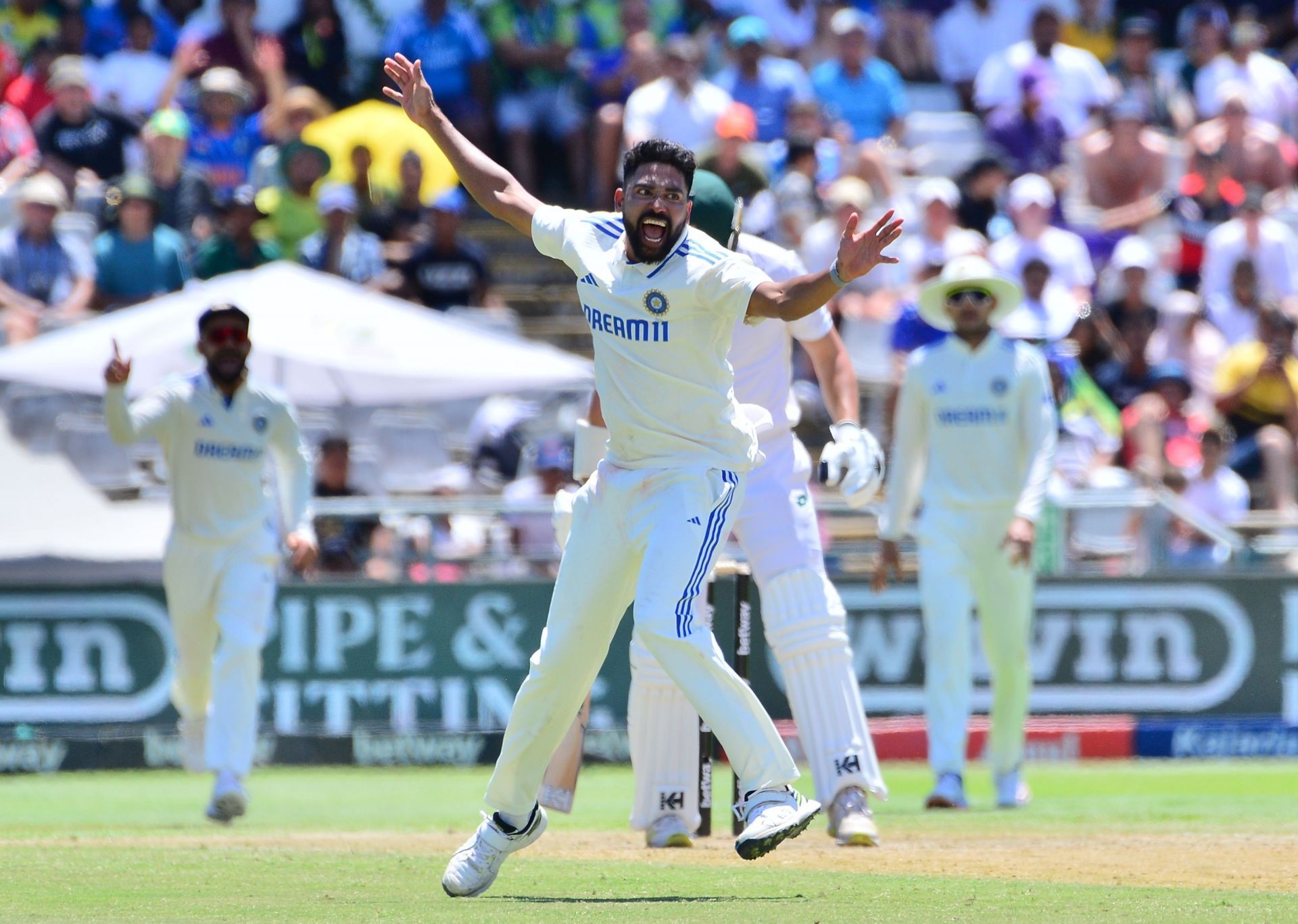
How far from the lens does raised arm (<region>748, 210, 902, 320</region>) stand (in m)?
5.64

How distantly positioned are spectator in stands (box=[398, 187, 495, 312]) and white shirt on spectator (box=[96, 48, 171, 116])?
2783 millimetres

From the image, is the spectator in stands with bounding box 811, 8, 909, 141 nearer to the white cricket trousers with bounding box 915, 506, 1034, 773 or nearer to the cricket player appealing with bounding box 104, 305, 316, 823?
the white cricket trousers with bounding box 915, 506, 1034, 773

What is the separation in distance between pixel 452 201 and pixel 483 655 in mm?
4287

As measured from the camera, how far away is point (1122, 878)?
6.48 m

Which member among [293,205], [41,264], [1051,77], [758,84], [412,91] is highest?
[1051,77]

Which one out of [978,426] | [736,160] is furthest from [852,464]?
[736,160]

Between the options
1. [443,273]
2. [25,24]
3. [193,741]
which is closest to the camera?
[193,741]

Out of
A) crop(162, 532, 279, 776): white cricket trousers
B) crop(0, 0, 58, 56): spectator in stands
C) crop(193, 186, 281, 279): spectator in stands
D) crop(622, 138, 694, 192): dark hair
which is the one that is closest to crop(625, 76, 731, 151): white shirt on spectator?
crop(193, 186, 281, 279): spectator in stands

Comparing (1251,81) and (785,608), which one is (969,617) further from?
(1251,81)

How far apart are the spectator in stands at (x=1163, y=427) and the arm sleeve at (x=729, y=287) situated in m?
8.56

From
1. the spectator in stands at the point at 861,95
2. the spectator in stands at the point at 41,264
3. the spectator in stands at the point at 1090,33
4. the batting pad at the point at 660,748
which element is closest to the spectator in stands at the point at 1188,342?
the spectator in stands at the point at 861,95

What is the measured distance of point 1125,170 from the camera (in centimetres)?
1747

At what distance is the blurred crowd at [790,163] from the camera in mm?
14648

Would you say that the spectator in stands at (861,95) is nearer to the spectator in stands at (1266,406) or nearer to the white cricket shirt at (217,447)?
the spectator in stands at (1266,406)
